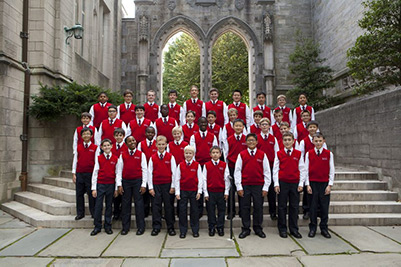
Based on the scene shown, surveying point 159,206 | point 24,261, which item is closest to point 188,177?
point 159,206

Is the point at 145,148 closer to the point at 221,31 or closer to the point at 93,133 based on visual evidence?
the point at 93,133

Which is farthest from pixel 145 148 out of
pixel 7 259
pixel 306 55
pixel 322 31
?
pixel 322 31

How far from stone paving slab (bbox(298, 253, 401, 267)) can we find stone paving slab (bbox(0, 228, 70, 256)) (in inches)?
145

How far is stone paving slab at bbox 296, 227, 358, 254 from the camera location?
3.91 meters

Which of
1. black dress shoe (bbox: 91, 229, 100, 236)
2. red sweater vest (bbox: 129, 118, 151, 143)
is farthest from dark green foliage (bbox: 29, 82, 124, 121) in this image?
black dress shoe (bbox: 91, 229, 100, 236)

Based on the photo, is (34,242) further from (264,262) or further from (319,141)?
(319,141)

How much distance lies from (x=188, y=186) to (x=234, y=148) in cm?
115

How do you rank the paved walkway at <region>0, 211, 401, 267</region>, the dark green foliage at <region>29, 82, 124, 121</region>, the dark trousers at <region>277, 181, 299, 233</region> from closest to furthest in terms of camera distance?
the paved walkway at <region>0, 211, 401, 267</region>, the dark trousers at <region>277, 181, 299, 233</region>, the dark green foliage at <region>29, 82, 124, 121</region>

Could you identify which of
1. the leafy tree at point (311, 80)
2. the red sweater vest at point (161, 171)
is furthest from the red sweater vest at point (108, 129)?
the leafy tree at point (311, 80)

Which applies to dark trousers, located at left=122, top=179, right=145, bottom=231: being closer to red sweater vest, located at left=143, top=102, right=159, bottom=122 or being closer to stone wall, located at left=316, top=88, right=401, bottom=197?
red sweater vest, located at left=143, top=102, right=159, bottom=122

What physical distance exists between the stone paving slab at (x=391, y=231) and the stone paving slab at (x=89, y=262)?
411 cm

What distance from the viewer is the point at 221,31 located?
14898 millimetres

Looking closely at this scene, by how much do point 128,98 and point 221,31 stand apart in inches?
393

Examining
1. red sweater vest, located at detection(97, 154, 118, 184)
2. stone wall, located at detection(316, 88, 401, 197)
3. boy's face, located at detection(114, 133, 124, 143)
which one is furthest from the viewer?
stone wall, located at detection(316, 88, 401, 197)
